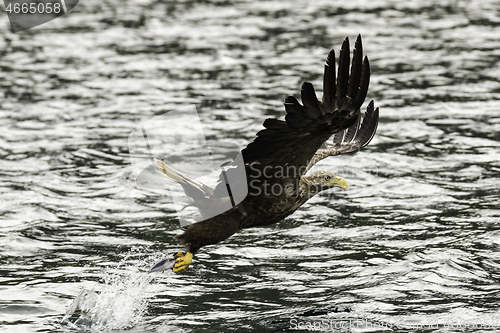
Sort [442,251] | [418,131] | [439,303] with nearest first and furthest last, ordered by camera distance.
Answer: [439,303] → [442,251] → [418,131]

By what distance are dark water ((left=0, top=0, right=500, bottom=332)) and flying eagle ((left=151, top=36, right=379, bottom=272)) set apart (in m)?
0.65

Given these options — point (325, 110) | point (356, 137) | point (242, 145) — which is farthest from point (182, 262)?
point (242, 145)

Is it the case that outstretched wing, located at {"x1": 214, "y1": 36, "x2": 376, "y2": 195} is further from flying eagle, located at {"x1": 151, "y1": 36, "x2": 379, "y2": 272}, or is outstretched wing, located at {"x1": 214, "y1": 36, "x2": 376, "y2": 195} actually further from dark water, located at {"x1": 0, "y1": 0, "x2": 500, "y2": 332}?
dark water, located at {"x1": 0, "y1": 0, "x2": 500, "y2": 332}

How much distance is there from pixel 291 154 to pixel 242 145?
4.55m

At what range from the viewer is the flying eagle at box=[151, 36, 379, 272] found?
4.94 meters

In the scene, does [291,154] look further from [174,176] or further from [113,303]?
[113,303]

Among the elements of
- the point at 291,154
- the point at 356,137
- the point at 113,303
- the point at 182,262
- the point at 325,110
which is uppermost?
the point at 325,110

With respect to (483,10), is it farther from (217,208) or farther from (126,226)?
(217,208)

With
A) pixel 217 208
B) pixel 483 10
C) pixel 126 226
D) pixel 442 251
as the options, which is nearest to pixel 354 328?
pixel 217 208

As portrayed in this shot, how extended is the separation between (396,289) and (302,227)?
1.72m

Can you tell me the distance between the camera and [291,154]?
5320 millimetres

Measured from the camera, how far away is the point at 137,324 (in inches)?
228

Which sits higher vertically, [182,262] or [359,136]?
[359,136]

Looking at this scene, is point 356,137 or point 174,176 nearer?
point 174,176
